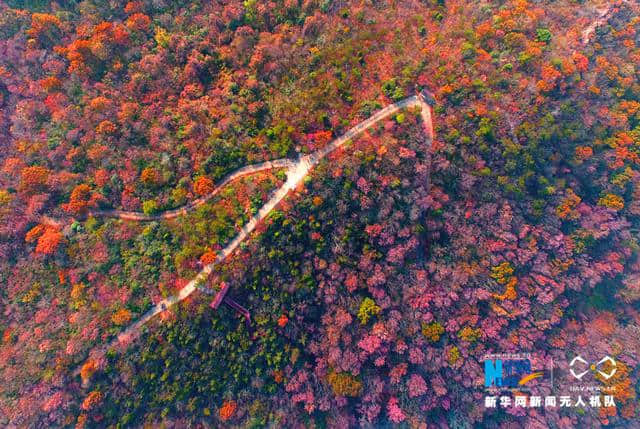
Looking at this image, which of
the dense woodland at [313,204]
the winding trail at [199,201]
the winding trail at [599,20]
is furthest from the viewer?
the winding trail at [599,20]

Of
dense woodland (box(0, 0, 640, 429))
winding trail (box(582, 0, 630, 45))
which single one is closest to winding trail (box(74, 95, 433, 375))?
dense woodland (box(0, 0, 640, 429))

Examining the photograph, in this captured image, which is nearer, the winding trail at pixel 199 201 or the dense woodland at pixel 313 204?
the dense woodland at pixel 313 204

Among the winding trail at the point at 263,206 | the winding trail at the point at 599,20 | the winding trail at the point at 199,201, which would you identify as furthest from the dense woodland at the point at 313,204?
the winding trail at the point at 263,206

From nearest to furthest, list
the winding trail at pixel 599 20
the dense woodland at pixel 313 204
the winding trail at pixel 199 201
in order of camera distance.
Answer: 1. the dense woodland at pixel 313 204
2. the winding trail at pixel 199 201
3. the winding trail at pixel 599 20

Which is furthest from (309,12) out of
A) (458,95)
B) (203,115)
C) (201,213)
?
(201,213)

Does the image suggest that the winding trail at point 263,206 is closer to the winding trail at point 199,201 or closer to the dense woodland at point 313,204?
the winding trail at point 199,201

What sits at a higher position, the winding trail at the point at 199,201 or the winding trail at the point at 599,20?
the winding trail at the point at 599,20

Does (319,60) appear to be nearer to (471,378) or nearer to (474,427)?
(471,378)

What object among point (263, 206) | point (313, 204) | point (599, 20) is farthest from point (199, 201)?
point (599, 20)
